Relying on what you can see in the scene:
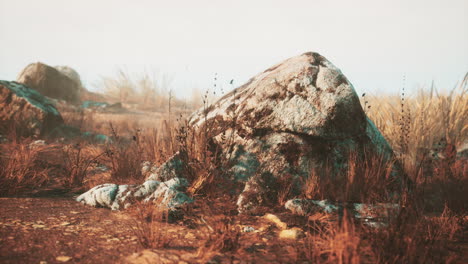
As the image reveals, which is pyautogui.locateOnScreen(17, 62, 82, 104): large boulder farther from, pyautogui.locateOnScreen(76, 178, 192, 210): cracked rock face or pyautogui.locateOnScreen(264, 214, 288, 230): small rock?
pyautogui.locateOnScreen(264, 214, 288, 230): small rock

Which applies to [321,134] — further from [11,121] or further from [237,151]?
[11,121]

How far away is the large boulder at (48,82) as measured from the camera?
12430mm

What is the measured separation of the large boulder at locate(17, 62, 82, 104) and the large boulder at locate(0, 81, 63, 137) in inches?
239

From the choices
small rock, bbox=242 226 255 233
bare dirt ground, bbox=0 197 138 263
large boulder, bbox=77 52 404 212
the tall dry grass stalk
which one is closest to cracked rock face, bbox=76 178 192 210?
bare dirt ground, bbox=0 197 138 263

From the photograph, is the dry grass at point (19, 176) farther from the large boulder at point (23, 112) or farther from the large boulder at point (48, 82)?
the large boulder at point (48, 82)

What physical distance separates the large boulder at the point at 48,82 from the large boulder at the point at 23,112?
6.08m

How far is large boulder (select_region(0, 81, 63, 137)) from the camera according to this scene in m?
6.50

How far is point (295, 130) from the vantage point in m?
3.26

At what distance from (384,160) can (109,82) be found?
1702 cm

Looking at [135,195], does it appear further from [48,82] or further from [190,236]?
[48,82]

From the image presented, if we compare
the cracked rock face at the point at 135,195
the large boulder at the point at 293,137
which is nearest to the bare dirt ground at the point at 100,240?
the cracked rock face at the point at 135,195

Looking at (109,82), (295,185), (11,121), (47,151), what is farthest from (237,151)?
(109,82)

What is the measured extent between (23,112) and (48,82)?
723cm

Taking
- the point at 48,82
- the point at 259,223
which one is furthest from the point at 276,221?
the point at 48,82
